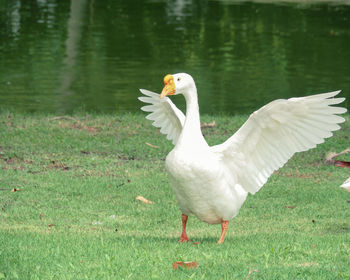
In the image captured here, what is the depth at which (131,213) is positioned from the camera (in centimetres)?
809

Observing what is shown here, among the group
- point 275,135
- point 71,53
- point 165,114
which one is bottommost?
point 71,53

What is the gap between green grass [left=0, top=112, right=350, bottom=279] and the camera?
5227 mm

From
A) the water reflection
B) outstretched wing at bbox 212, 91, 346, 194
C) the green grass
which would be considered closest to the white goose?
outstretched wing at bbox 212, 91, 346, 194

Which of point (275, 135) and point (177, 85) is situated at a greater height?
point (177, 85)

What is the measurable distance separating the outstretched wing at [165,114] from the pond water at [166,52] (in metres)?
6.38

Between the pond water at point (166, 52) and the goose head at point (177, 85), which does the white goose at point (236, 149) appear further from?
the pond water at point (166, 52)

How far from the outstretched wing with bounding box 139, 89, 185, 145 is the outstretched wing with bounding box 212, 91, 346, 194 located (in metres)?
0.87

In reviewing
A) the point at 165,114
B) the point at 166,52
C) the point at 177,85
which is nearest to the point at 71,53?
the point at 166,52

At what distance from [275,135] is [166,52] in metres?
14.0

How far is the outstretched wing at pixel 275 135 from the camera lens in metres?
5.94

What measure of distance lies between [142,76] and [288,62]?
14.1 ft

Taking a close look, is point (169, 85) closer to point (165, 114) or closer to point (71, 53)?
point (165, 114)

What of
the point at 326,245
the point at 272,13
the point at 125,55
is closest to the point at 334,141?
the point at 326,245

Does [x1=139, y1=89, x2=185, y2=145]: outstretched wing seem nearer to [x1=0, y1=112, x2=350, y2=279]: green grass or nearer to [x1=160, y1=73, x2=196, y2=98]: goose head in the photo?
[x1=160, y1=73, x2=196, y2=98]: goose head
